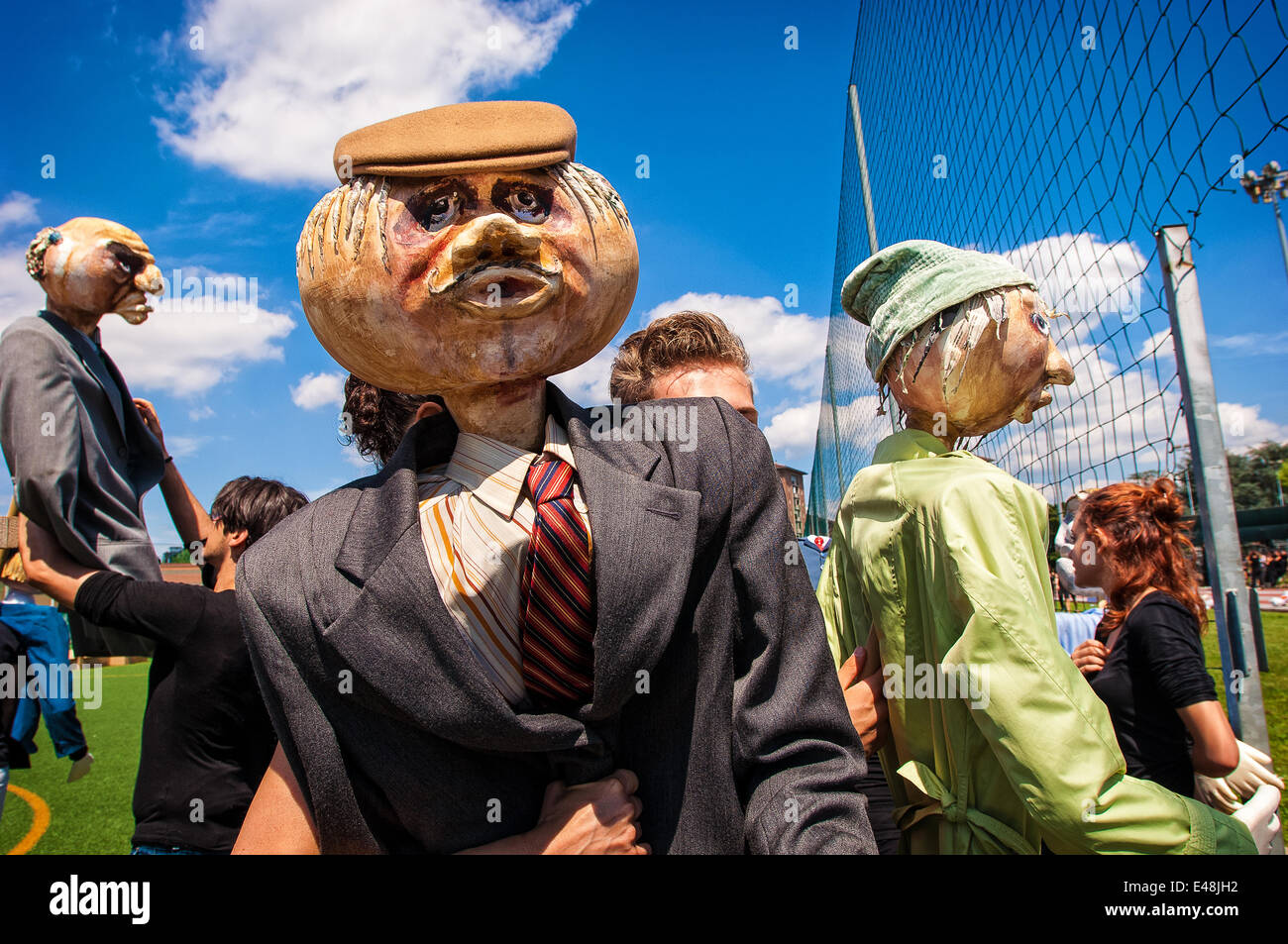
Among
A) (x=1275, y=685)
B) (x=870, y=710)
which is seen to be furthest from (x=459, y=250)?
(x=1275, y=685)

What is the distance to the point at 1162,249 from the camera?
2.48 meters

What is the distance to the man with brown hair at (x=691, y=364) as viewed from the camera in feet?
8.21

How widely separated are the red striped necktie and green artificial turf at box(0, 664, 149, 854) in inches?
181

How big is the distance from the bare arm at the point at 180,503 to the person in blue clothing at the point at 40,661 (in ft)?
3.49

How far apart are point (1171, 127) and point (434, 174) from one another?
2.37 metres

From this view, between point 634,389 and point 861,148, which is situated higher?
point 861,148

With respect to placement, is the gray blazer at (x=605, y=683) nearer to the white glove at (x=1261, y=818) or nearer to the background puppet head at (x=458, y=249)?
the background puppet head at (x=458, y=249)

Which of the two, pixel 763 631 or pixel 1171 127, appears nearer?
pixel 763 631

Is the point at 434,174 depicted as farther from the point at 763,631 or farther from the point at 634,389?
the point at 634,389

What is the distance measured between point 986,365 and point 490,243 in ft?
3.52

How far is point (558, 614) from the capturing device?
3.78 ft

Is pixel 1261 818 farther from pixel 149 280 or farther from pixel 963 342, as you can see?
pixel 149 280
